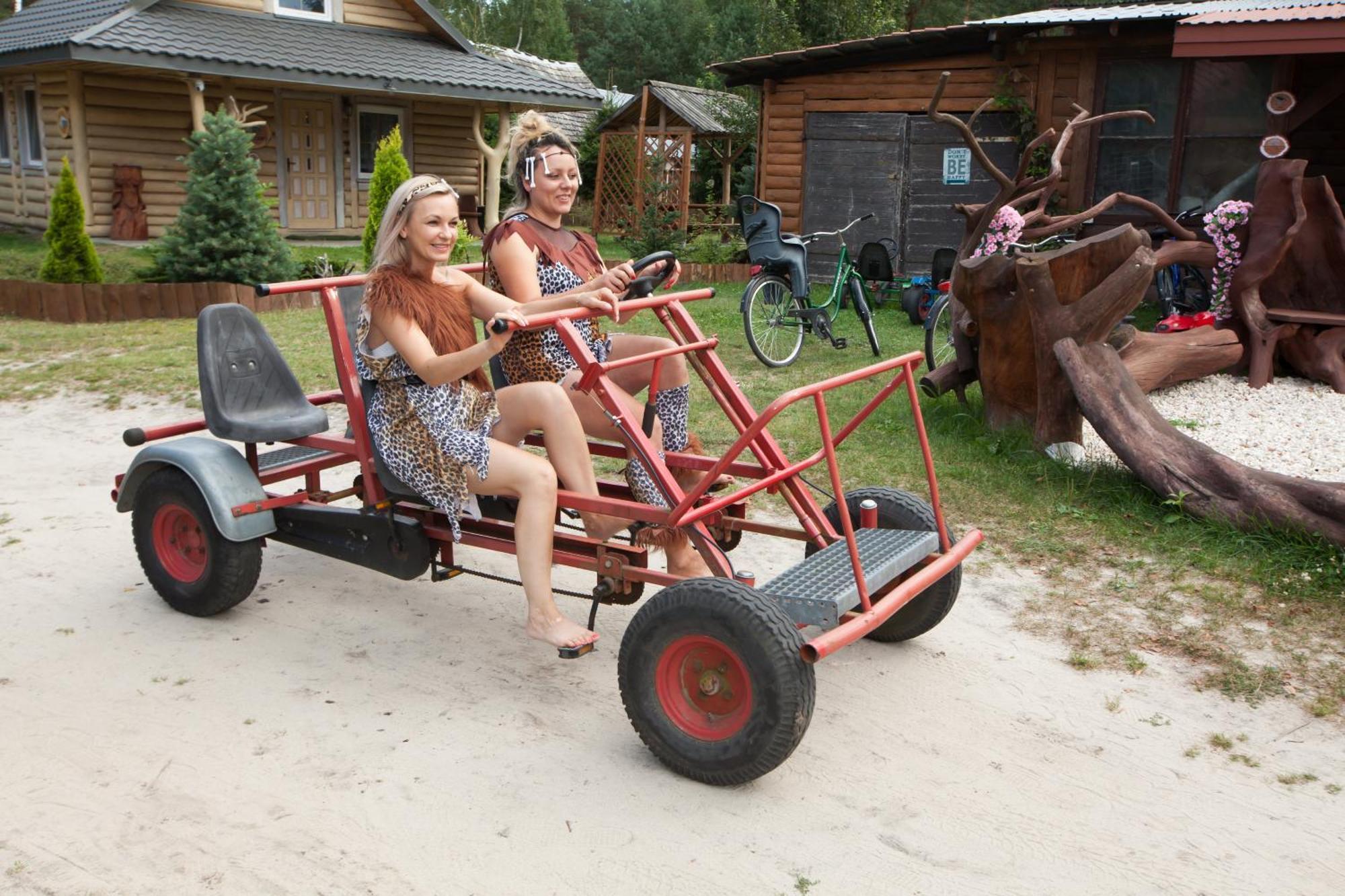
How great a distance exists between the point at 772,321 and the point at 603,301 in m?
5.81

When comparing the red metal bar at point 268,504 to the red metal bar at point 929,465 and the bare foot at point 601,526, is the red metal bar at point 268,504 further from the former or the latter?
the red metal bar at point 929,465

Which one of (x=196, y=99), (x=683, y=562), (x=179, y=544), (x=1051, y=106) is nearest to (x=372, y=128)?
(x=196, y=99)

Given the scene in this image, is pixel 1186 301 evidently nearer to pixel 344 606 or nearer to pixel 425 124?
pixel 344 606

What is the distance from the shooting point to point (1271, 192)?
23.2ft

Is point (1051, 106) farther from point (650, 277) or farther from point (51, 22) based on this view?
point (51, 22)

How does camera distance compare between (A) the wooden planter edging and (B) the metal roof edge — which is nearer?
(A) the wooden planter edging

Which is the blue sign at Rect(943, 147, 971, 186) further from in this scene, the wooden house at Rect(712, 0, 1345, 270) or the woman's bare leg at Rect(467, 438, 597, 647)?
the woman's bare leg at Rect(467, 438, 597, 647)

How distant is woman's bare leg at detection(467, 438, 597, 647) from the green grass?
1.74m

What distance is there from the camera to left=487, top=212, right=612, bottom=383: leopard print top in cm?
404

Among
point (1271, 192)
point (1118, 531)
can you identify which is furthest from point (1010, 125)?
point (1118, 531)

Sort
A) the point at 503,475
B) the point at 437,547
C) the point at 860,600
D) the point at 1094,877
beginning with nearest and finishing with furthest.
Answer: the point at 1094,877
the point at 860,600
the point at 503,475
the point at 437,547

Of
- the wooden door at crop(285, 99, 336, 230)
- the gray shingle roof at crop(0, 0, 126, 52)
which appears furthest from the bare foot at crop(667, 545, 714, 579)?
the wooden door at crop(285, 99, 336, 230)

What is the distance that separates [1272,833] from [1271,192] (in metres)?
5.48

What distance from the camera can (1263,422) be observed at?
254 inches
